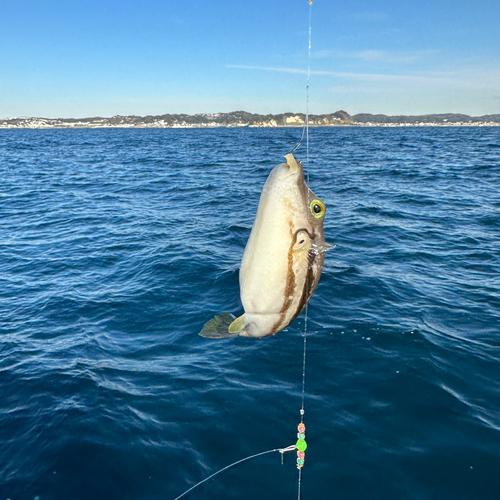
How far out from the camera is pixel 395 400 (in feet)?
21.7

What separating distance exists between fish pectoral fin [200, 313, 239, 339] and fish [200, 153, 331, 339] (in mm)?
37

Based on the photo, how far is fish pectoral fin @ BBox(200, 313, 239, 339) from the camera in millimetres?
3461

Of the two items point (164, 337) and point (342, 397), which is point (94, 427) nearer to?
point (164, 337)

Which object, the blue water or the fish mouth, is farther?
the blue water

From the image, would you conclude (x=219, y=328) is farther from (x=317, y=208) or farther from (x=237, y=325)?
(x=317, y=208)

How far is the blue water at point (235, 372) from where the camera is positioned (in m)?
5.37

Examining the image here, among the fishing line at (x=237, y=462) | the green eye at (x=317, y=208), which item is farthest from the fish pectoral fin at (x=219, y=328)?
the fishing line at (x=237, y=462)

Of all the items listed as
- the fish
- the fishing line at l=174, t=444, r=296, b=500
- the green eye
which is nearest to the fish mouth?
the fish

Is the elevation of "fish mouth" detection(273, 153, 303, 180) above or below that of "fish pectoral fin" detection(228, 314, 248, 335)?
above

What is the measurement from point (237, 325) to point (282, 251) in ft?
2.62

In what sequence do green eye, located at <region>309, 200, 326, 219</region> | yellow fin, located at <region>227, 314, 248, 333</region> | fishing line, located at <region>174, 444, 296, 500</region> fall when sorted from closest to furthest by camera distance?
1. green eye, located at <region>309, 200, 326, 219</region>
2. yellow fin, located at <region>227, 314, 248, 333</region>
3. fishing line, located at <region>174, 444, 296, 500</region>

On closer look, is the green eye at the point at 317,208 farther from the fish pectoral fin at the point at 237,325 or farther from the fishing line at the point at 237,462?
the fishing line at the point at 237,462

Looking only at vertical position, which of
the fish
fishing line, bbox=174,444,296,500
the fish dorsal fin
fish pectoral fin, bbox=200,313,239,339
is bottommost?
fishing line, bbox=174,444,296,500

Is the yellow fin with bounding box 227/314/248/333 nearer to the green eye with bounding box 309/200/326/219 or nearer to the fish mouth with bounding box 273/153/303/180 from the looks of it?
the green eye with bounding box 309/200/326/219
